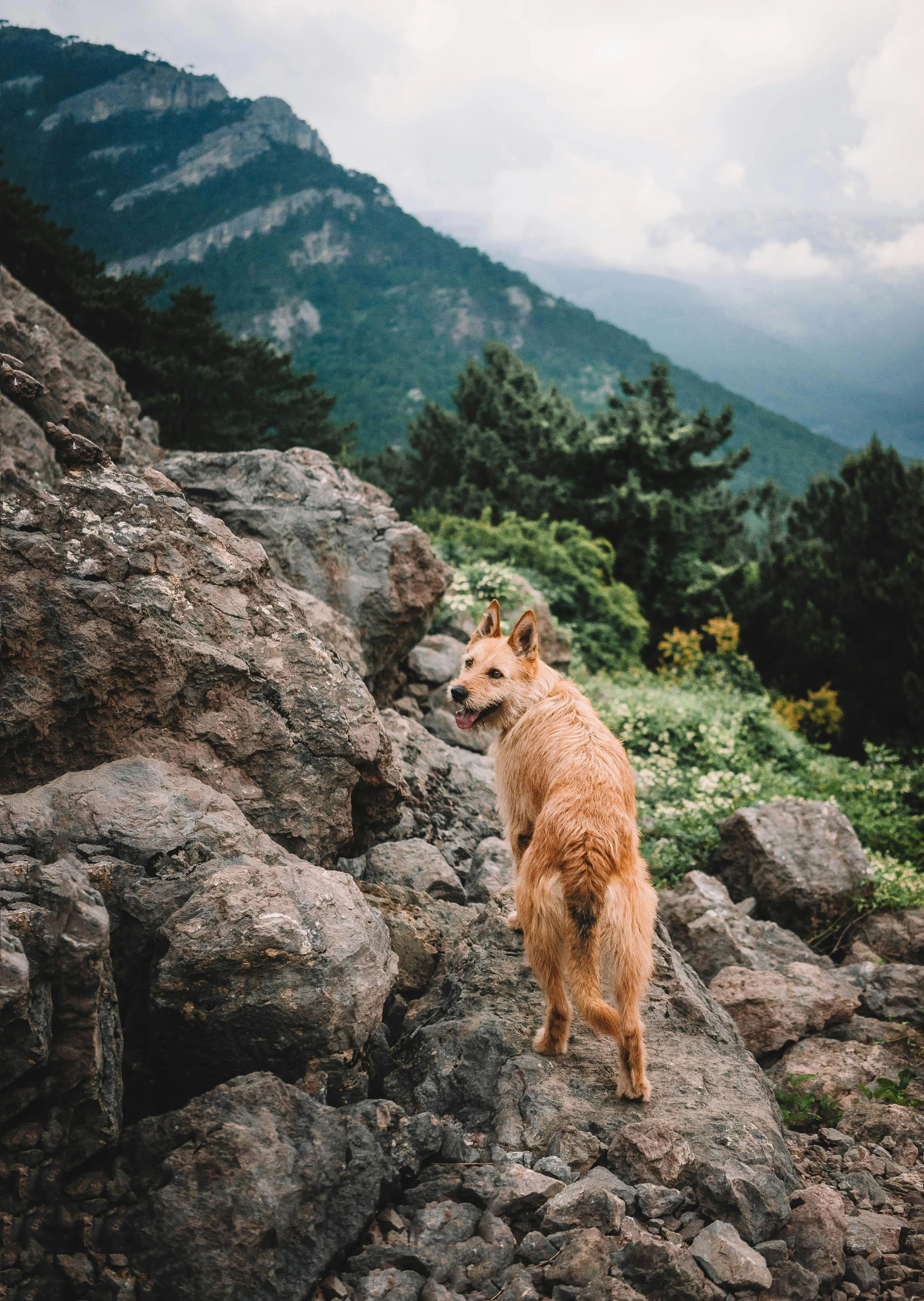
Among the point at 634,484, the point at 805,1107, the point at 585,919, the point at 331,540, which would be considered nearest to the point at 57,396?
the point at 331,540

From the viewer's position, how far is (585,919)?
3.91 meters

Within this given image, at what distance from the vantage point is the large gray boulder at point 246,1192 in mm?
2812

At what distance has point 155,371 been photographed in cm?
2427

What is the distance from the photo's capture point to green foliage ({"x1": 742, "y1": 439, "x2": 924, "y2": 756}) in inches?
738

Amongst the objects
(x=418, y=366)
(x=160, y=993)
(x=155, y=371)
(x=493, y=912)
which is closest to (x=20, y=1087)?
(x=160, y=993)

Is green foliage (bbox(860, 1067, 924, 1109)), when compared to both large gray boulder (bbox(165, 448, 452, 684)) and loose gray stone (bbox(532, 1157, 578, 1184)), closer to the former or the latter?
loose gray stone (bbox(532, 1157, 578, 1184))

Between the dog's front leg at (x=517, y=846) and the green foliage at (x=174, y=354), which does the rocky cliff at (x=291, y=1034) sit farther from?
the green foliage at (x=174, y=354)

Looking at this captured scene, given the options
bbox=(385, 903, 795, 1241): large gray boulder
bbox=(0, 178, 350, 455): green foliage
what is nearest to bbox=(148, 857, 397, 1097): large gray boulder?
bbox=(385, 903, 795, 1241): large gray boulder

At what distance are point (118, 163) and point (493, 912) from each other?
97.8 metres

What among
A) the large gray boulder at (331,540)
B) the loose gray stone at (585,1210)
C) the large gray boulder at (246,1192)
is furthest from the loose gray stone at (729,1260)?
the large gray boulder at (331,540)

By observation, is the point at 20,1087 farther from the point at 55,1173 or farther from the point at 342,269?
the point at 342,269

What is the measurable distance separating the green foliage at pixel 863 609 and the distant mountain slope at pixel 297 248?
142 ft

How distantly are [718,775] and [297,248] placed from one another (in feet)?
398

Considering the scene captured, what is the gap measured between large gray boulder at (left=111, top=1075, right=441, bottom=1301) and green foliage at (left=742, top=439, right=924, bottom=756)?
17.8 meters
